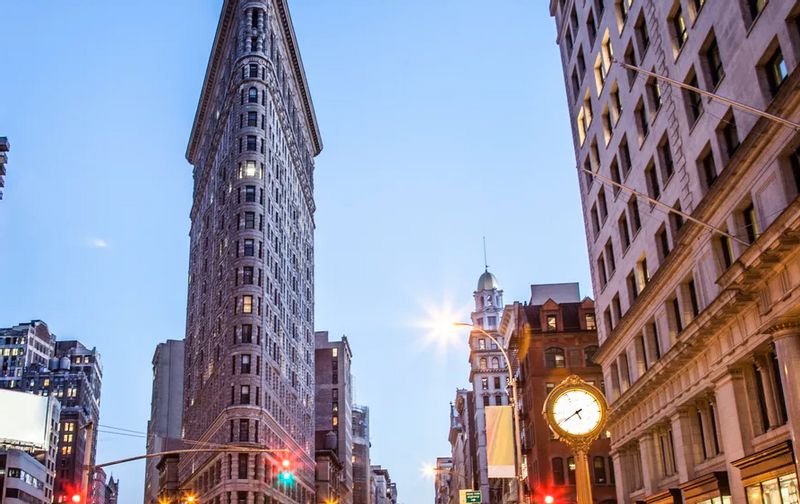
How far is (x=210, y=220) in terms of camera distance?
134625 mm

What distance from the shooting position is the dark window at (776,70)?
93.7ft

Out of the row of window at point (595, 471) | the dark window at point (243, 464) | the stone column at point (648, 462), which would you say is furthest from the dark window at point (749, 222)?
the dark window at point (243, 464)

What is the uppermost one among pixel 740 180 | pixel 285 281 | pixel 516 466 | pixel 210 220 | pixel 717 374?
pixel 210 220

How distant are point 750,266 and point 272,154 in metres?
94.9

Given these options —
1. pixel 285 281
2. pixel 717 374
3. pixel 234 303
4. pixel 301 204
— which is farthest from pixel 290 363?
pixel 717 374

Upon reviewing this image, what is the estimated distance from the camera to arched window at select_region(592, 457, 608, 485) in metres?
73.9

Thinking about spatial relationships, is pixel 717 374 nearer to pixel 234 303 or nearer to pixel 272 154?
pixel 234 303

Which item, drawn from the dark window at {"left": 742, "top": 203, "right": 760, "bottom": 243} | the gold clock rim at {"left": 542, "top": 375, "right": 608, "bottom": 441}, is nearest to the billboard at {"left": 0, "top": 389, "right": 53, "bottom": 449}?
the dark window at {"left": 742, "top": 203, "right": 760, "bottom": 243}

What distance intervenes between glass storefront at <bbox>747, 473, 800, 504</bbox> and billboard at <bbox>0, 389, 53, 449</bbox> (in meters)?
144

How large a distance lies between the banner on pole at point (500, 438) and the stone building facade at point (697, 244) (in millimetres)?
8750

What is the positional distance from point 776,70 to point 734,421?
42.8 feet

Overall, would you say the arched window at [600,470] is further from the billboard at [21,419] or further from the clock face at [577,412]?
the billboard at [21,419]

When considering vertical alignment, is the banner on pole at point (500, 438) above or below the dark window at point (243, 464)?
below

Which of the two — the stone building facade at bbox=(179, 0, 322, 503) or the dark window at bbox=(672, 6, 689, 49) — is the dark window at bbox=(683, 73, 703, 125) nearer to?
the dark window at bbox=(672, 6, 689, 49)
